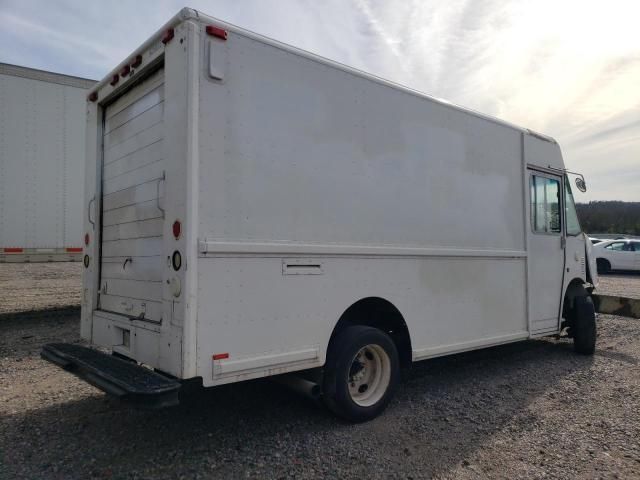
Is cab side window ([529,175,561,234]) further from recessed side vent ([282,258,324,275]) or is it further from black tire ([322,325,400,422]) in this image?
recessed side vent ([282,258,324,275])

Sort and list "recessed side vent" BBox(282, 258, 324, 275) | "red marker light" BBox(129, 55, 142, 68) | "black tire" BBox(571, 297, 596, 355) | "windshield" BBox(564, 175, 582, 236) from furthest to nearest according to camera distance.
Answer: "windshield" BBox(564, 175, 582, 236) → "black tire" BBox(571, 297, 596, 355) → "red marker light" BBox(129, 55, 142, 68) → "recessed side vent" BBox(282, 258, 324, 275)

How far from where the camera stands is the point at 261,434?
406cm

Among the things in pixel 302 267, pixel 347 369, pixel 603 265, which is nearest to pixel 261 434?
pixel 347 369

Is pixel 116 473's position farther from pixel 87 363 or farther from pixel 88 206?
pixel 88 206

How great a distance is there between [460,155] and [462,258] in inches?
44.5

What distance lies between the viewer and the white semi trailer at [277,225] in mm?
3465

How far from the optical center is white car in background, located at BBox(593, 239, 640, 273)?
68.8ft

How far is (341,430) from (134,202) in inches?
104

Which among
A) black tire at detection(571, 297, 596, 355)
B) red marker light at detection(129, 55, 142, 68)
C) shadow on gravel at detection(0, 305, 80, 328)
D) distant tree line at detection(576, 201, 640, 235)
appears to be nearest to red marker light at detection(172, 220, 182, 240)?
red marker light at detection(129, 55, 142, 68)

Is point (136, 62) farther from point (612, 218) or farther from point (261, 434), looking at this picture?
point (612, 218)

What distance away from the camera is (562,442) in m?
4.07

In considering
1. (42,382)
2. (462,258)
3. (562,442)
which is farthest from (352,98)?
(42,382)

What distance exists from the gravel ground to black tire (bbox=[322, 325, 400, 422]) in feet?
0.43

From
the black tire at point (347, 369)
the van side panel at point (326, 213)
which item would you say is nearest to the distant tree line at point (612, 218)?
the van side panel at point (326, 213)
